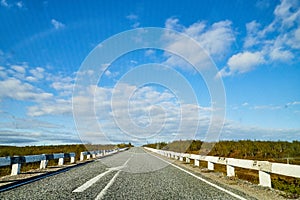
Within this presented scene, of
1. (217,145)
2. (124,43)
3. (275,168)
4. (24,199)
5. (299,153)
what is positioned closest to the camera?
(24,199)

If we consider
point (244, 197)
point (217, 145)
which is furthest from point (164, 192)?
point (217, 145)

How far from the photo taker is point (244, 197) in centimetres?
633

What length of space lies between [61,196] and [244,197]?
425 cm

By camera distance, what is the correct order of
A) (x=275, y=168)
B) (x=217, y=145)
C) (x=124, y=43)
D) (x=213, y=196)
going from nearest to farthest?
1. (x=213, y=196)
2. (x=275, y=168)
3. (x=124, y=43)
4. (x=217, y=145)

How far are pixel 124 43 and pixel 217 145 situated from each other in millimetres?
102574

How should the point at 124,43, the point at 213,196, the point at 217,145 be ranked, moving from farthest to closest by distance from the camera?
1. the point at 217,145
2. the point at 124,43
3. the point at 213,196

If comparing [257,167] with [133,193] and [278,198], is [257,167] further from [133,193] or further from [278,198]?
[133,193]

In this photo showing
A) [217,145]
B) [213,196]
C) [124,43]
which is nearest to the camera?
[213,196]

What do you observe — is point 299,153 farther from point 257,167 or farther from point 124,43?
point 257,167

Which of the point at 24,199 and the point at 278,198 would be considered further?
the point at 278,198

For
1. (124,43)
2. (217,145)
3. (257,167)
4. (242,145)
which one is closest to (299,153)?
(242,145)

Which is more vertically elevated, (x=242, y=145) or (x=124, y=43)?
(x=124, y=43)

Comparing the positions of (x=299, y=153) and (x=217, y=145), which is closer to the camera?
(x=299, y=153)

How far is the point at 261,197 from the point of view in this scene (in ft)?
21.2
